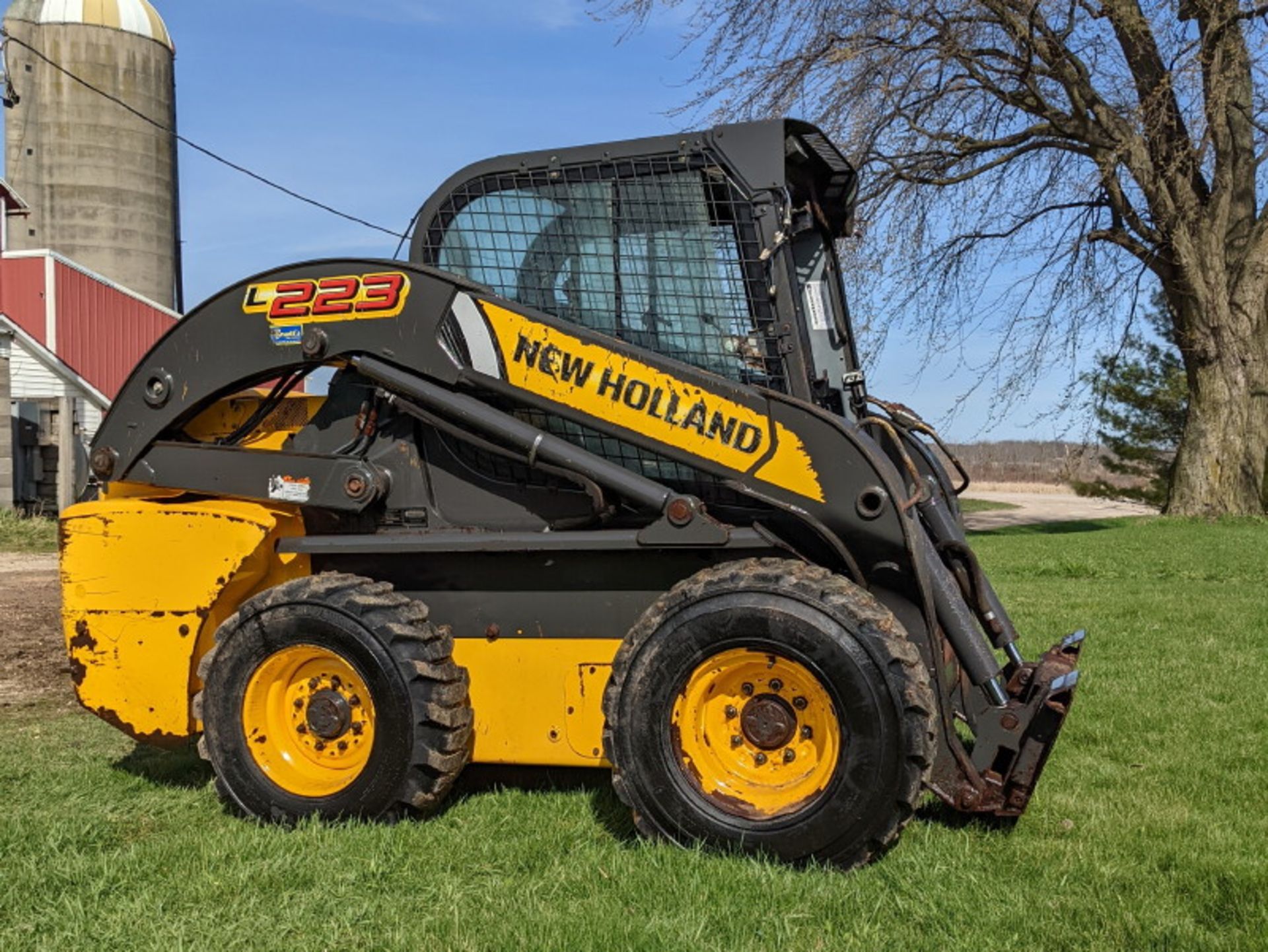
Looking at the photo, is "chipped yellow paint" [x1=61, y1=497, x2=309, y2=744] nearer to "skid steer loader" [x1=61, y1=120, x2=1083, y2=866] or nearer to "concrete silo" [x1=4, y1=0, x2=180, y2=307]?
"skid steer loader" [x1=61, y1=120, x2=1083, y2=866]

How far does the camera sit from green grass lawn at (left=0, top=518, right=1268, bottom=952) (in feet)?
12.0

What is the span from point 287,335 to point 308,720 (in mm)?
1532

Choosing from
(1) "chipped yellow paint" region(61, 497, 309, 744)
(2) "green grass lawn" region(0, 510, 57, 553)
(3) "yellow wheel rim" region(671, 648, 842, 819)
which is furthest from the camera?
(2) "green grass lawn" region(0, 510, 57, 553)

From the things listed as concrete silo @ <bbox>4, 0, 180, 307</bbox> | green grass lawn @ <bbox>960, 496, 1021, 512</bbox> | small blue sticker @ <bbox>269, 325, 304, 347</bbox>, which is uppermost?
concrete silo @ <bbox>4, 0, 180, 307</bbox>

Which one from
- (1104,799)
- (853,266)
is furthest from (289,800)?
(853,266)

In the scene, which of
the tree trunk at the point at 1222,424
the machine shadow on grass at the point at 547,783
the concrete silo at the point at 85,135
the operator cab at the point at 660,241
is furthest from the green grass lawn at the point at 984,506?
the operator cab at the point at 660,241

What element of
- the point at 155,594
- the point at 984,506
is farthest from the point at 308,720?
the point at 984,506

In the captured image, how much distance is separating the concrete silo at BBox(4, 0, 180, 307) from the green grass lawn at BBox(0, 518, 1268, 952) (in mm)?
23770

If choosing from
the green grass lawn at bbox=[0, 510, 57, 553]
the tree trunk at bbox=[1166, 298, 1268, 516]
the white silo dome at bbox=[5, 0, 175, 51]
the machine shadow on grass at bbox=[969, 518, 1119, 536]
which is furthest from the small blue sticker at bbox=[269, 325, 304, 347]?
the white silo dome at bbox=[5, 0, 175, 51]

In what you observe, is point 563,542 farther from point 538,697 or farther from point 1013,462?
point 1013,462

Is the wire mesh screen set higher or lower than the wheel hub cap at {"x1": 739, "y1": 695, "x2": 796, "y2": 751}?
higher

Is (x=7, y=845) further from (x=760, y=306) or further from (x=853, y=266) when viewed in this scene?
(x=853, y=266)

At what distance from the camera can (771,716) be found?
427 cm

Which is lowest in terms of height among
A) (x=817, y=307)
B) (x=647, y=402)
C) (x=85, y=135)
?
(x=647, y=402)
